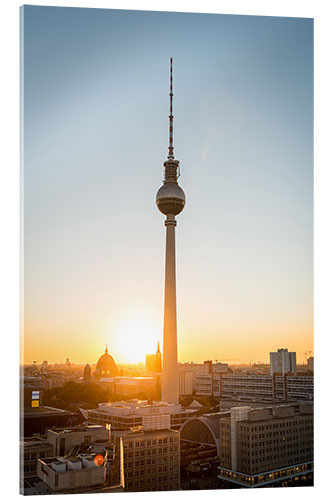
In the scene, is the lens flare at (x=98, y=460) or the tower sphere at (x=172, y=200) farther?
the tower sphere at (x=172, y=200)

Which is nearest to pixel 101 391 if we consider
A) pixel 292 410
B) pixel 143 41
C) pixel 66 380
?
pixel 66 380

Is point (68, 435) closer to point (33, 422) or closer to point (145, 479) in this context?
point (33, 422)

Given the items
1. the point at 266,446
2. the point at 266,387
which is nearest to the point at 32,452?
the point at 266,446

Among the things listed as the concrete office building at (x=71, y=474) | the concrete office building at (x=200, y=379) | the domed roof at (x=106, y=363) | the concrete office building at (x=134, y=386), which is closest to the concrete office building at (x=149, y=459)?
the concrete office building at (x=71, y=474)

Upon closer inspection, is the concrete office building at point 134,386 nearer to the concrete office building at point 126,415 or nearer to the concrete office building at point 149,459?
the concrete office building at point 126,415

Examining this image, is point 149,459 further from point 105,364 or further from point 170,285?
point 170,285

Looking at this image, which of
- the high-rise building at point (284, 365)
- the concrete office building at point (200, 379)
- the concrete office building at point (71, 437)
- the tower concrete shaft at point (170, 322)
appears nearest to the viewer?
the concrete office building at point (71, 437)
